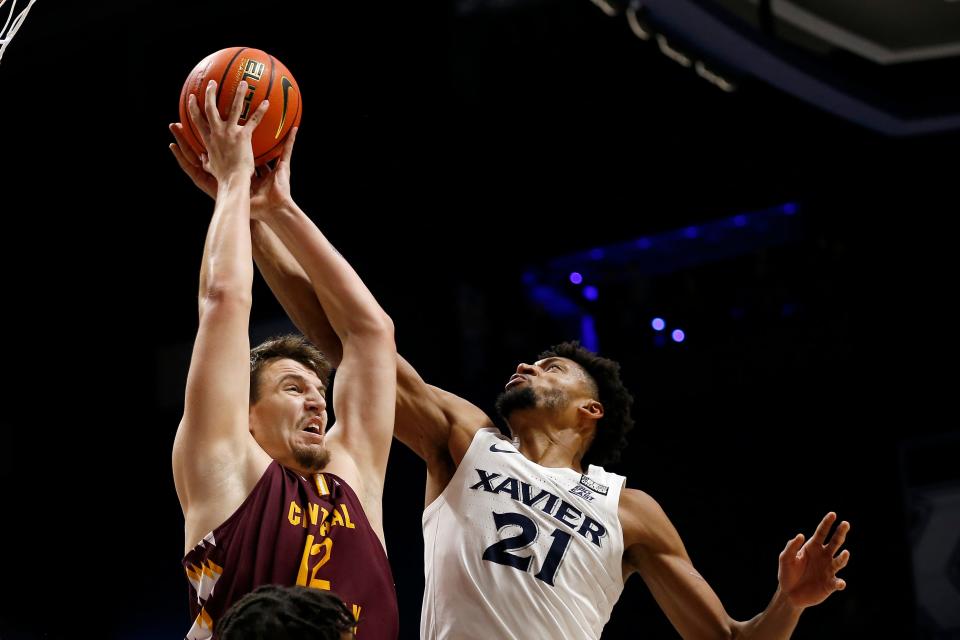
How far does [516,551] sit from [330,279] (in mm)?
1021

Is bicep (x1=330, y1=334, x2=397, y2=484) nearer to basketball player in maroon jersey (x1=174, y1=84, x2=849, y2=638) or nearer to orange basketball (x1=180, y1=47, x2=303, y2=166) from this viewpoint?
orange basketball (x1=180, y1=47, x2=303, y2=166)

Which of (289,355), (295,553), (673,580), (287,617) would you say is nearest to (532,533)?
(673,580)

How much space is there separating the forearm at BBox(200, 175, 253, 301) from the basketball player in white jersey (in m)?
0.64

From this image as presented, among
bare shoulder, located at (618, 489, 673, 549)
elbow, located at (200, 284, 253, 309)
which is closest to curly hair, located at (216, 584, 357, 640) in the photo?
elbow, located at (200, 284, 253, 309)

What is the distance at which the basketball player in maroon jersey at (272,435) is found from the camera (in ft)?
7.57

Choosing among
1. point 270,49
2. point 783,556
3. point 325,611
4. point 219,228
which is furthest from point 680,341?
point 325,611

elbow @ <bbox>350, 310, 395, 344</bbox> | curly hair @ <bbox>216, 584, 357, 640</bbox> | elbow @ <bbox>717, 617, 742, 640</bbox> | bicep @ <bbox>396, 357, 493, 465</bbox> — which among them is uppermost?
elbow @ <bbox>350, 310, 395, 344</bbox>

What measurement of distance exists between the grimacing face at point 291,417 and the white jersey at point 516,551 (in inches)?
31.2

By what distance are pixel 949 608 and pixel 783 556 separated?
399cm

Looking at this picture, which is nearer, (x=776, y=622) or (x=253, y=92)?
(x=253, y=92)

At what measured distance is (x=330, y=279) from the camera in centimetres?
294

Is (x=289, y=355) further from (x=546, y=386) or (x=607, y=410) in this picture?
(x=607, y=410)

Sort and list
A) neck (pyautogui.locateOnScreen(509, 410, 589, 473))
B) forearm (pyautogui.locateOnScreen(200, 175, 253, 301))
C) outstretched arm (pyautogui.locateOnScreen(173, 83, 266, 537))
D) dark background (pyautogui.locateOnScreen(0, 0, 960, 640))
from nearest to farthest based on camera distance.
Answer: outstretched arm (pyautogui.locateOnScreen(173, 83, 266, 537)), forearm (pyautogui.locateOnScreen(200, 175, 253, 301)), neck (pyautogui.locateOnScreen(509, 410, 589, 473)), dark background (pyautogui.locateOnScreen(0, 0, 960, 640))

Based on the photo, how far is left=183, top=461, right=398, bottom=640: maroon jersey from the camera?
231 centimetres
